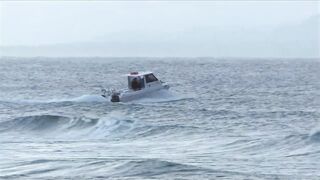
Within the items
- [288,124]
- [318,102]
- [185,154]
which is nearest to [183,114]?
[288,124]

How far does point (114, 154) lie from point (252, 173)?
22.4ft

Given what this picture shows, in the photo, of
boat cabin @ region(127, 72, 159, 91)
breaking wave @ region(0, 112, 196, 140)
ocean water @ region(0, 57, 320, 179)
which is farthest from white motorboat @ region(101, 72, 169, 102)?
breaking wave @ region(0, 112, 196, 140)

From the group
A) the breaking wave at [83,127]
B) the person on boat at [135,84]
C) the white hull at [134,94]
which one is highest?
the person on boat at [135,84]

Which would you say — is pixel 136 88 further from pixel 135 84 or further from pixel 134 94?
pixel 134 94

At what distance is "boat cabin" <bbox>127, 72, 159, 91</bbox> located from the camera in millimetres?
56809

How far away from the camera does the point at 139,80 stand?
56.9 meters

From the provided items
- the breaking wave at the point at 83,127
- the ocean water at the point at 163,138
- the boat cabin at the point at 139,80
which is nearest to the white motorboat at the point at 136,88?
the boat cabin at the point at 139,80

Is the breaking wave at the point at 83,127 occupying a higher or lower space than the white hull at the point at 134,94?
lower

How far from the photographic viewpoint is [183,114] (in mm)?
48969

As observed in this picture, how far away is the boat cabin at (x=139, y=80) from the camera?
186 ft

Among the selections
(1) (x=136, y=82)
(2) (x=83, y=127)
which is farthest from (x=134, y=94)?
(2) (x=83, y=127)

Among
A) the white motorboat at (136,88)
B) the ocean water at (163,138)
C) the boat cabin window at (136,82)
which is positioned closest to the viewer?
the ocean water at (163,138)

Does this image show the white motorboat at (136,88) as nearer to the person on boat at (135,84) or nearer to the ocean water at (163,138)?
the person on boat at (135,84)

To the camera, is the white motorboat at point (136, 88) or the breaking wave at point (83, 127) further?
the white motorboat at point (136, 88)
